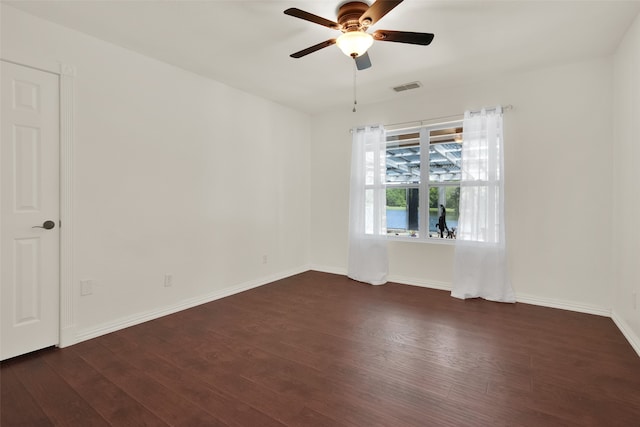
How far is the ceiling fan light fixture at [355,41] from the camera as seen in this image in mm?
2240

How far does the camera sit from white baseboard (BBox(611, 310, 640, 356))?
238cm

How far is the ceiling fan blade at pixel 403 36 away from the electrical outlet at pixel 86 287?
3086 millimetres

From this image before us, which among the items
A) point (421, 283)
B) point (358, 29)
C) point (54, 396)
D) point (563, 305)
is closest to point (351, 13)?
point (358, 29)

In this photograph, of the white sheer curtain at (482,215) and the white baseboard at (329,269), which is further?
the white baseboard at (329,269)

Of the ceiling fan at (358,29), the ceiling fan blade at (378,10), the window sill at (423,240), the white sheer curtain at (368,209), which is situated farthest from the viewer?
the white sheer curtain at (368,209)

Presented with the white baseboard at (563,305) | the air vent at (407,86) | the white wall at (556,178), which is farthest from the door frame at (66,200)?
the white baseboard at (563,305)

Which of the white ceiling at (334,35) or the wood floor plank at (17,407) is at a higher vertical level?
the white ceiling at (334,35)

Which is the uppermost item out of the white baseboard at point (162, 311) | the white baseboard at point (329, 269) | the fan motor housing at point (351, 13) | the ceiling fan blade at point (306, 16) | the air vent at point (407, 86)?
the air vent at point (407, 86)

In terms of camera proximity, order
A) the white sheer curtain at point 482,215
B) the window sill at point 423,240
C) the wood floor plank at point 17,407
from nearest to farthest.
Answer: the wood floor plank at point 17,407, the white sheer curtain at point 482,215, the window sill at point 423,240

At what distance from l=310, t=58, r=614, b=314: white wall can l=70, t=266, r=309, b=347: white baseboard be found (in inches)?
98.5

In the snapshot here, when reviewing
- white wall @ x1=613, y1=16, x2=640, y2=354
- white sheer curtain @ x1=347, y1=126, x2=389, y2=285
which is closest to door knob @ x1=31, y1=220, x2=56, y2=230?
white sheer curtain @ x1=347, y1=126, x2=389, y2=285

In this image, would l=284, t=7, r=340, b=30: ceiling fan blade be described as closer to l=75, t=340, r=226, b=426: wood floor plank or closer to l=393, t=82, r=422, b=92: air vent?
l=393, t=82, r=422, b=92: air vent

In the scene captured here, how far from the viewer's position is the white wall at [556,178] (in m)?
3.14

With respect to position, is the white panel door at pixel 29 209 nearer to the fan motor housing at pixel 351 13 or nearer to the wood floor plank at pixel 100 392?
the wood floor plank at pixel 100 392
